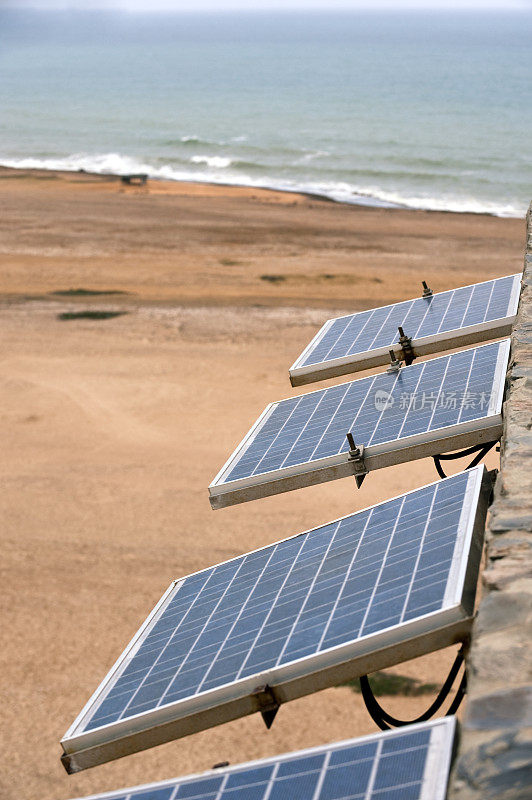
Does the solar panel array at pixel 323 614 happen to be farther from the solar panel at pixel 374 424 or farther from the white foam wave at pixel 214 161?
the white foam wave at pixel 214 161

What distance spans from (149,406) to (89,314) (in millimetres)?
7901

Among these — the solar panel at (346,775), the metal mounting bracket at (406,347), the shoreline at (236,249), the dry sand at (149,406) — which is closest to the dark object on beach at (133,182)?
the shoreline at (236,249)

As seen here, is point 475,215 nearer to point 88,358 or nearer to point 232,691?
point 88,358

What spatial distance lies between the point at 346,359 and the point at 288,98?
97476mm

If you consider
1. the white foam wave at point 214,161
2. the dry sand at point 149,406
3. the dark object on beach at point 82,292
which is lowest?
the dry sand at point 149,406

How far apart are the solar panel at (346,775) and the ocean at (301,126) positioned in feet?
149

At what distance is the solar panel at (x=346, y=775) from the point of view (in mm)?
3807

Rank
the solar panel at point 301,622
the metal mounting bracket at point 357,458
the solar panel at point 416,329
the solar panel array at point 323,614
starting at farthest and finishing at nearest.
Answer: the solar panel at point 416,329
the metal mounting bracket at point 357,458
the solar panel at point 301,622
the solar panel array at point 323,614

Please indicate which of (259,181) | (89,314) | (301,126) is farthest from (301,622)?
(301,126)

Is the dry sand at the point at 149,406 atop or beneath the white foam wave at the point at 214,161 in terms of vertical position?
beneath

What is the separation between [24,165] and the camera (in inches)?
2432

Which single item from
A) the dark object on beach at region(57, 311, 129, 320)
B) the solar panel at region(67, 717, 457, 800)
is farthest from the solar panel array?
the dark object on beach at region(57, 311, 129, 320)

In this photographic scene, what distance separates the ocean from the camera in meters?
55.9

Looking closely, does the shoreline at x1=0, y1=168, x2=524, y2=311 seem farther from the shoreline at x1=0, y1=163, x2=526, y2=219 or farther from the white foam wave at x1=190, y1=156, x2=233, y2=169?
the white foam wave at x1=190, y1=156, x2=233, y2=169
